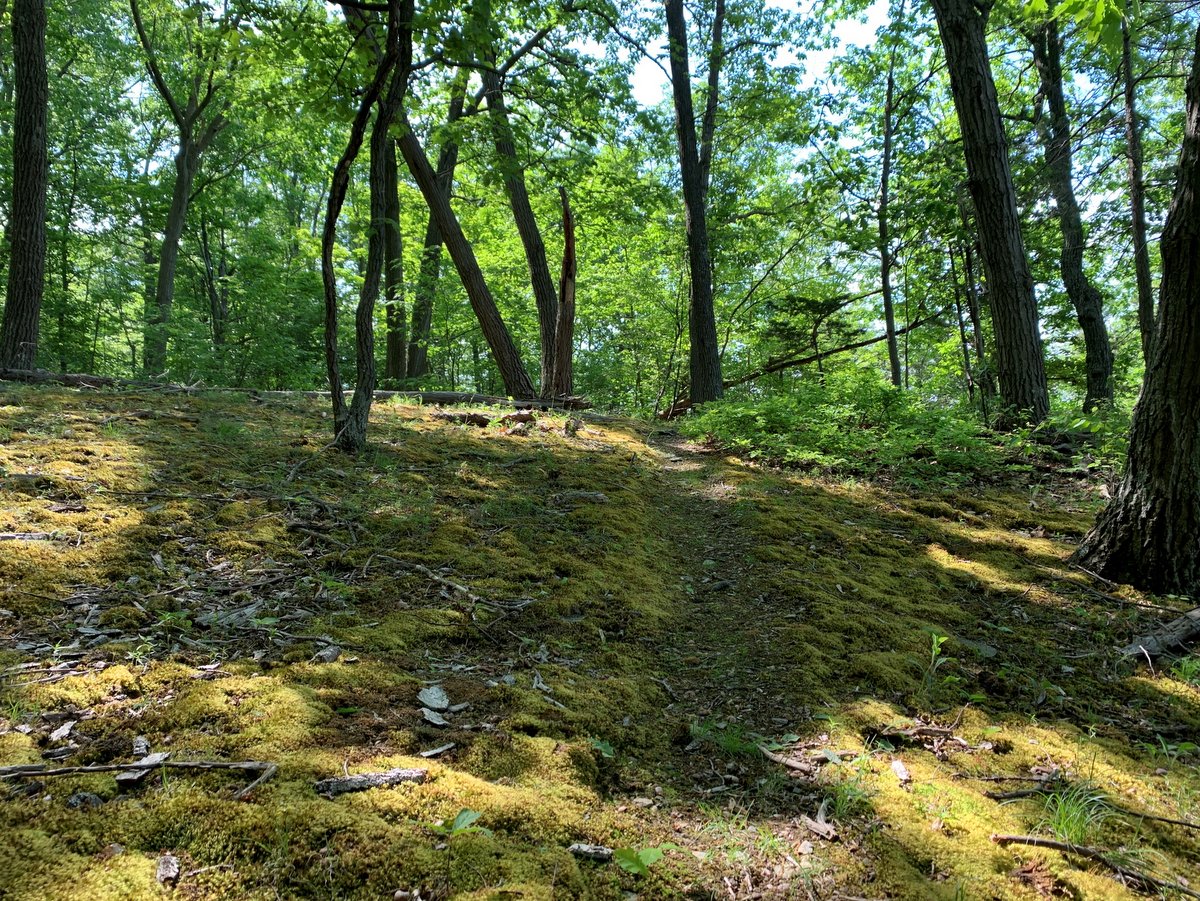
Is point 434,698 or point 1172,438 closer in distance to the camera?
point 434,698

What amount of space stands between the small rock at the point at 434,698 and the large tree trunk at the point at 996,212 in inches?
285

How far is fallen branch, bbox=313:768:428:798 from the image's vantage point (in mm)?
1810

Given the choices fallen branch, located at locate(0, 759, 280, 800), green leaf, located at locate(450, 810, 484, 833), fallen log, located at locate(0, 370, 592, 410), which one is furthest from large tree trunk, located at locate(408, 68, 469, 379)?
green leaf, located at locate(450, 810, 484, 833)

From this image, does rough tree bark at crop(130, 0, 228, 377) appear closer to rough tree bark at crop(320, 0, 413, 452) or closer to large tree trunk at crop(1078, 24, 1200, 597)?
rough tree bark at crop(320, 0, 413, 452)

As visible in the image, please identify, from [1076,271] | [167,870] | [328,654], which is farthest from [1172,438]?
[1076,271]

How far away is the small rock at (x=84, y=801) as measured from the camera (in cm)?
159

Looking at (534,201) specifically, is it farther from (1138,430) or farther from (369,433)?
(1138,430)

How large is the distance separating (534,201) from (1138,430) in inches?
523

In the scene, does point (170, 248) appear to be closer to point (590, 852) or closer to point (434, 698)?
point (434, 698)

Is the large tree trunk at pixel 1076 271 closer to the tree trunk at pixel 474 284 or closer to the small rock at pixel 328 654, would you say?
the tree trunk at pixel 474 284

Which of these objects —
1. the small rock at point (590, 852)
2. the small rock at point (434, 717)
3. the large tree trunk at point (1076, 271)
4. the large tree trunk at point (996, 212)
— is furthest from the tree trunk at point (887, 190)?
the small rock at point (590, 852)

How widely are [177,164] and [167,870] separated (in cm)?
2094

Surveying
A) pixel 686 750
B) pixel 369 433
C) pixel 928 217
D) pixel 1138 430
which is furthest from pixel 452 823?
pixel 928 217

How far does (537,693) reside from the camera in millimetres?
2654
